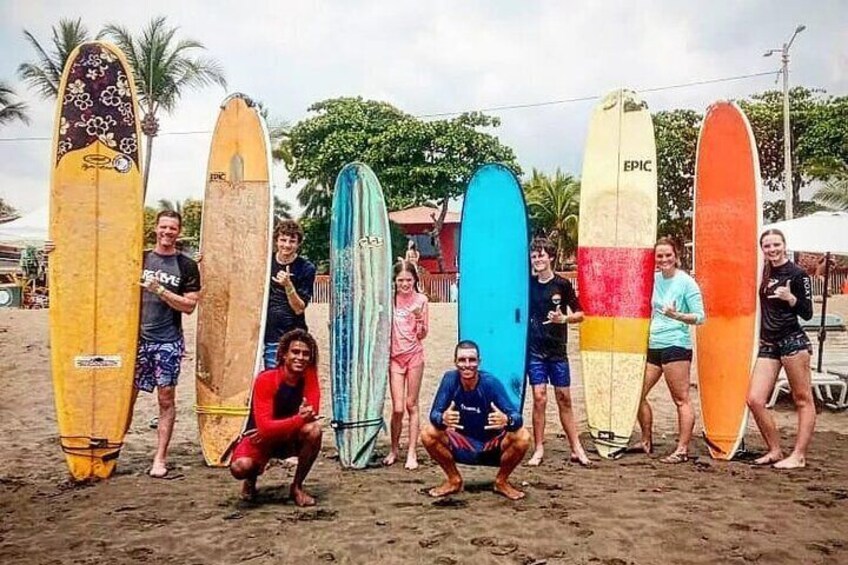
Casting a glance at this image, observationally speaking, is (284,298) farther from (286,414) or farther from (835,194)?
(835,194)

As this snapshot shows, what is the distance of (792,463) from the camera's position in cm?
415

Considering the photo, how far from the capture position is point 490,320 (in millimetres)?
4551

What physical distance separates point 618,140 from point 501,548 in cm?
301

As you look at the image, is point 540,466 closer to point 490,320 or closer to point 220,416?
point 490,320

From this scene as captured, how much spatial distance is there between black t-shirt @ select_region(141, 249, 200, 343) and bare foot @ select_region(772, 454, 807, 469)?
11.0 feet

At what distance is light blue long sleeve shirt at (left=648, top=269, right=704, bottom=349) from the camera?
13.9 feet

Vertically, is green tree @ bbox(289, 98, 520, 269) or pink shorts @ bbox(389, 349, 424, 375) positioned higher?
green tree @ bbox(289, 98, 520, 269)

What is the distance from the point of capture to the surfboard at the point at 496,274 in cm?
444

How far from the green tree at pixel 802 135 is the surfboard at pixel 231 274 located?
18474 mm

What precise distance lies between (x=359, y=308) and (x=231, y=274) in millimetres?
817

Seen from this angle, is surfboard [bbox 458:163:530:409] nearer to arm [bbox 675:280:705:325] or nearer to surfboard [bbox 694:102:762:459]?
arm [bbox 675:280:705:325]

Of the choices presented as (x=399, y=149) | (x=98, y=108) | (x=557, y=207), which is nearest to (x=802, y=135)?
(x=557, y=207)

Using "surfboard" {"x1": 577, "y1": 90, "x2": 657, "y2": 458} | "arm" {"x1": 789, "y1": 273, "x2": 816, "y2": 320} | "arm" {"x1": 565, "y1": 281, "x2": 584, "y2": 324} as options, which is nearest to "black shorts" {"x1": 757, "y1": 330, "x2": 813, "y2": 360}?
"arm" {"x1": 789, "y1": 273, "x2": 816, "y2": 320}

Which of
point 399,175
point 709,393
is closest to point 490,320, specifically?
point 709,393
